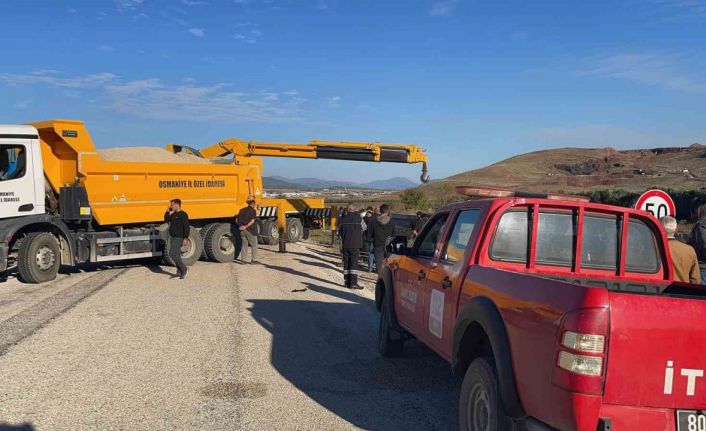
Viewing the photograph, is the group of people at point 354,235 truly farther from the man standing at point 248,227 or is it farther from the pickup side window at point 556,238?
the pickup side window at point 556,238

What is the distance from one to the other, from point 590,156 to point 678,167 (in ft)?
81.3

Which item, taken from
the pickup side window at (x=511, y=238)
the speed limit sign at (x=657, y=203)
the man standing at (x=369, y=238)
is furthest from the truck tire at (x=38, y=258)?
the speed limit sign at (x=657, y=203)

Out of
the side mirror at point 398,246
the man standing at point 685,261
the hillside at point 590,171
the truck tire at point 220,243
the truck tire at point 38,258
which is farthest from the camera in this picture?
the hillside at point 590,171

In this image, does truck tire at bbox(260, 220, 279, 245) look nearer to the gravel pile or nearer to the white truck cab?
the gravel pile

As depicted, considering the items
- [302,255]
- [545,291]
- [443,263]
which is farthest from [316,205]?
[545,291]

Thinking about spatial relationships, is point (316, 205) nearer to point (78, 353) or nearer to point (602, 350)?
point (78, 353)

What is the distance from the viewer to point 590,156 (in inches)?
3187

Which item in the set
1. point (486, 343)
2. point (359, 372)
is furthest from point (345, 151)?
point (486, 343)

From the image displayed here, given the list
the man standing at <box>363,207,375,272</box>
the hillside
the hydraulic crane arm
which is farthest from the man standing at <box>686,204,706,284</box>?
the hillside

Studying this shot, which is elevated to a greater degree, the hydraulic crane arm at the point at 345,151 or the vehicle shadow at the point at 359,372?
the hydraulic crane arm at the point at 345,151

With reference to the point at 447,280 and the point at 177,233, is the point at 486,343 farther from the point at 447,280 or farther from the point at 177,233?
the point at 177,233

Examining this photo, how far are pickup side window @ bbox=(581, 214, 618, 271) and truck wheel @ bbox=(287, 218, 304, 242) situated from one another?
20.5 metres

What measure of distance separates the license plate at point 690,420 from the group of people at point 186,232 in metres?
12.0

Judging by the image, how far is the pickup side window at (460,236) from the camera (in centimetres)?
527
